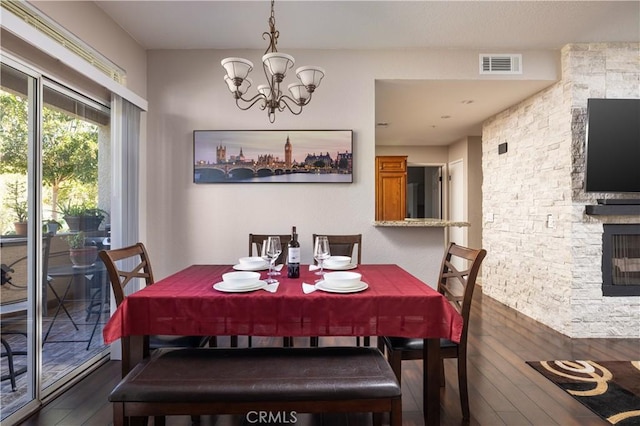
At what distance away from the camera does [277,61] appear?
69.2 inches

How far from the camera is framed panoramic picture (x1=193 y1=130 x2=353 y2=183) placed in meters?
3.08

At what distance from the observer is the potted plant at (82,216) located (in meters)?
2.26

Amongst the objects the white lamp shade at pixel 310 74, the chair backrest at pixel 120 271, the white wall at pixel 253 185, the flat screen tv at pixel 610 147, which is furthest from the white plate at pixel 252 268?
the flat screen tv at pixel 610 147

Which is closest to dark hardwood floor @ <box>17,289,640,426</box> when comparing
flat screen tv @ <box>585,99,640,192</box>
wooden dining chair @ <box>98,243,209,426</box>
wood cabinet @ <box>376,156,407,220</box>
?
wooden dining chair @ <box>98,243,209,426</box>

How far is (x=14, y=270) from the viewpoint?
1.86 metres

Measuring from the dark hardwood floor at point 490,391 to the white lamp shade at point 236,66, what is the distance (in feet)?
5.92

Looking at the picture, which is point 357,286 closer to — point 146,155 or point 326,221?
point 326,221

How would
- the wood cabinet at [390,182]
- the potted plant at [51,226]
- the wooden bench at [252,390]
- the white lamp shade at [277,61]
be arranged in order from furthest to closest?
1. the wood cabinet at [390,182]
2. the potted plant at [51,226]
3. the white lamp shade at [277,61]
4. the wooden bench at [252,390]

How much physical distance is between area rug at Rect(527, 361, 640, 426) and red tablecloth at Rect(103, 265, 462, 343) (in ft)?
4.15

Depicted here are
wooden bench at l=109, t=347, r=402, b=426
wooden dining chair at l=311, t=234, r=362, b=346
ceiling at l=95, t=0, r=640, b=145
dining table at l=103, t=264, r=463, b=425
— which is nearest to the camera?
wooden bench at l=109, t=347, r=402, b=426

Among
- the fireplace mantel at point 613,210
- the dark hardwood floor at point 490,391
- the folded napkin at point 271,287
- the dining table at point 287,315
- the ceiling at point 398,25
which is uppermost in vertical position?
the ceiling at point 398,25

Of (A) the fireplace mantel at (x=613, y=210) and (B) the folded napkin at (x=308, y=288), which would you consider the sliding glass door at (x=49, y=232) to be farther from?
(A) the fireplace mantel at (x=613, y=210)

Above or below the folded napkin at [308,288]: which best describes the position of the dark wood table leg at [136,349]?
below

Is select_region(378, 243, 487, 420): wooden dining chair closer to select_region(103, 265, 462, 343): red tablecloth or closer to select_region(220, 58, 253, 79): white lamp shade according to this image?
select_region(103, 265, 462, 343): red tablecloth
